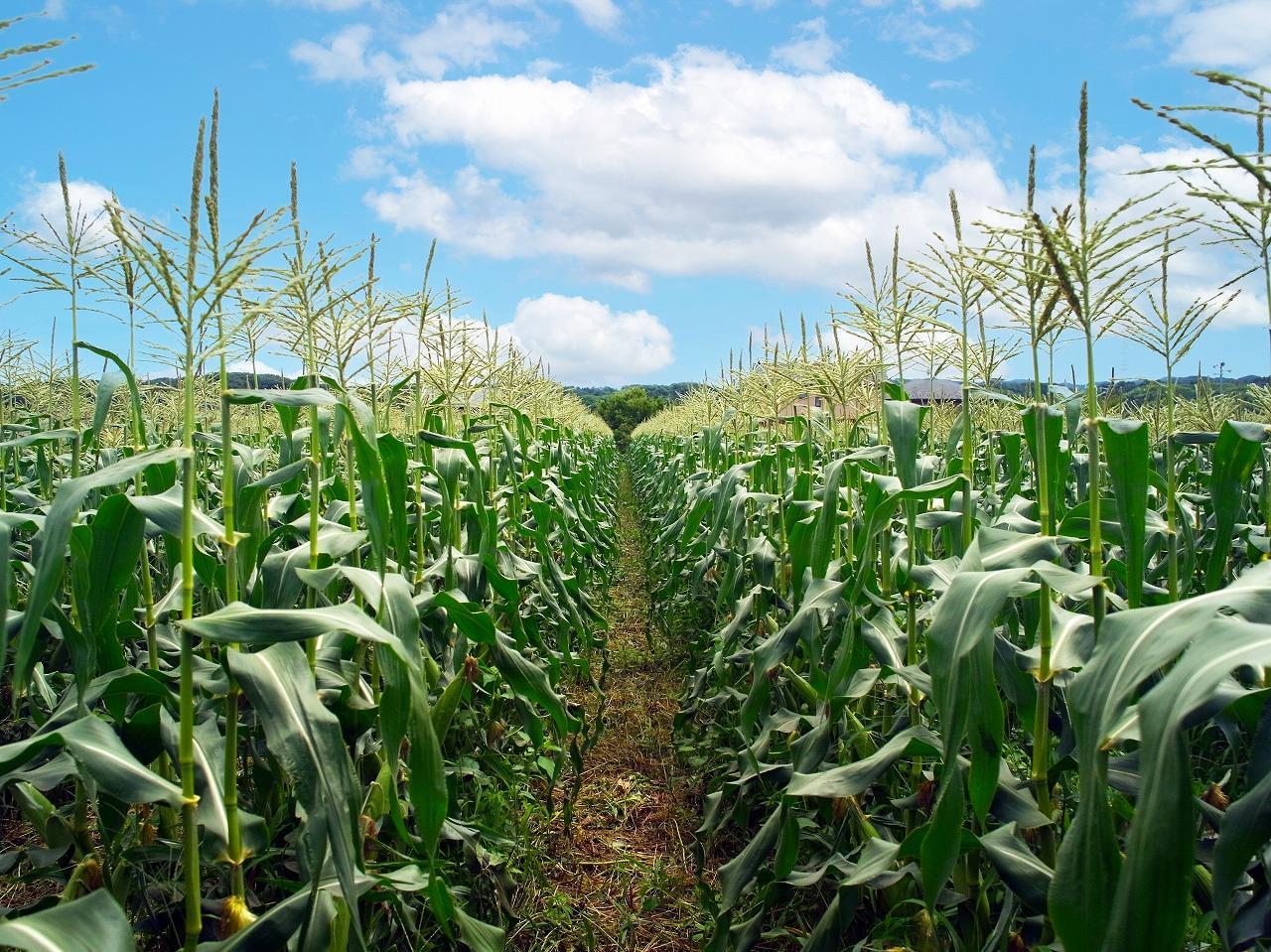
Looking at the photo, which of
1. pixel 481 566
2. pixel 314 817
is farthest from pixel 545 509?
pixel 314 817

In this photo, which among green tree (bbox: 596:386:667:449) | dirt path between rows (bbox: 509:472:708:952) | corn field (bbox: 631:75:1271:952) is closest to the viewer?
corn field (bbox: 631:75:1271:952)

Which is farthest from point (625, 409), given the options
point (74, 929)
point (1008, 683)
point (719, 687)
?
point (74, 929)

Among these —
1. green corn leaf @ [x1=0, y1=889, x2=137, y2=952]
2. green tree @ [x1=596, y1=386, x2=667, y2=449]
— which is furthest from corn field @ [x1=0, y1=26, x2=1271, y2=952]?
green tree @ [x1=596, y1=386, x2=667, y2=449]

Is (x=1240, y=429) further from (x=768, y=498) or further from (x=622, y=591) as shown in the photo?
(x=622, y=591)

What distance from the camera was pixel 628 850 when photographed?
3.76m

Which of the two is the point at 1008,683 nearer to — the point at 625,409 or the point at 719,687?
the point at 719,687

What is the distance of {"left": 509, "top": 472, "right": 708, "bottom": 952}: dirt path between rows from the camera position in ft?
10.2

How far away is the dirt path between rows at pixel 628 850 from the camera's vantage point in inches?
122

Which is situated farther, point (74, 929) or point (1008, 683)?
point (1008, 683)

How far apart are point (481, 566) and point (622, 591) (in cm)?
544

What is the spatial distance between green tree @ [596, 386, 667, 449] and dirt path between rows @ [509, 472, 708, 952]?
1865 inches

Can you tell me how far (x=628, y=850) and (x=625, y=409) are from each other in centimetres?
5446

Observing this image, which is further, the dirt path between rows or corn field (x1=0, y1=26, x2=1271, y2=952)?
the dirt path between rows

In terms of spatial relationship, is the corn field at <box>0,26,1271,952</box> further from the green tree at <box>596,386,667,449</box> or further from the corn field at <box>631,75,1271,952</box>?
the green tree at <box>596,386,667,449</box>
